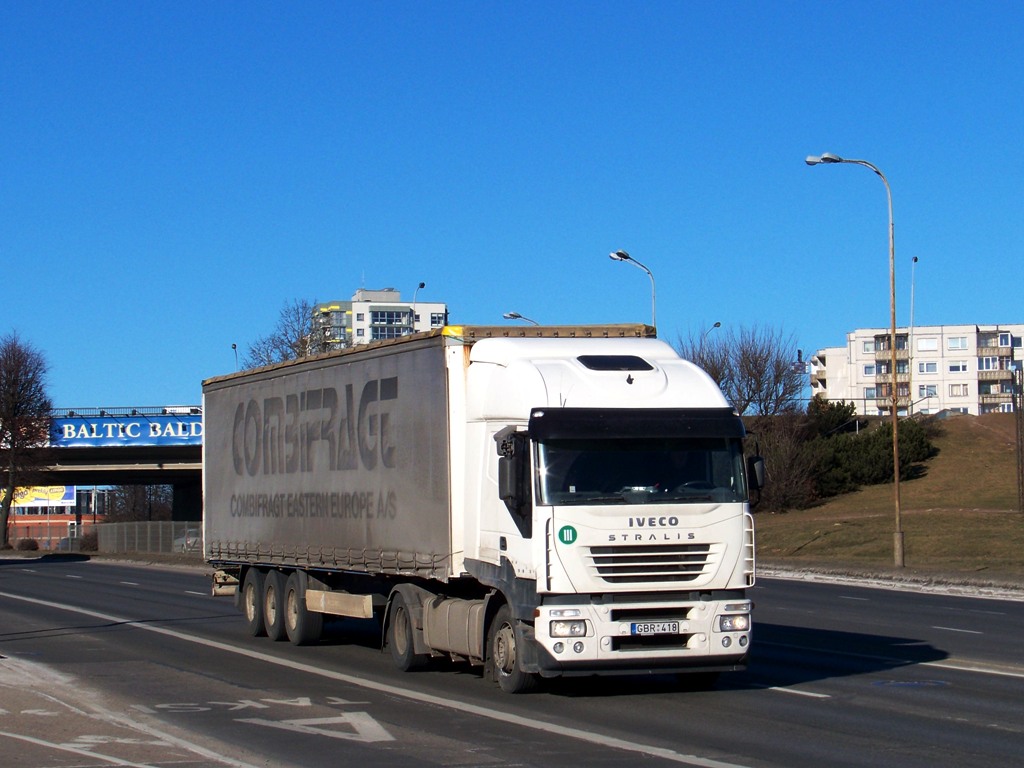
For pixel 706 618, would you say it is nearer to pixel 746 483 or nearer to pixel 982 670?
pixel 746 483

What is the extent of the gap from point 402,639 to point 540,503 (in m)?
3.92

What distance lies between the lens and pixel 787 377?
2997 inches

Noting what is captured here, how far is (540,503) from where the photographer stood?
12641 millimetres

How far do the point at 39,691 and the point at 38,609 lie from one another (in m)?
15.6

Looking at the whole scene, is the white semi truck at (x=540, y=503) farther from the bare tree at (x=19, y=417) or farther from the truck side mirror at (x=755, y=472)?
the bare tree at (x=19, y=417)

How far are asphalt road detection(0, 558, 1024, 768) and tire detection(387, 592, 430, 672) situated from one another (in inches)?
7.9

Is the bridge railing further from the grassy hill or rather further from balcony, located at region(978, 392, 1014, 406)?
balcony, located at region(978, 392, 1014, 406)

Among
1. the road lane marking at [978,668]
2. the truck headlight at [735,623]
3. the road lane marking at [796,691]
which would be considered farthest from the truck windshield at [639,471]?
the road lane marking at [978,668]

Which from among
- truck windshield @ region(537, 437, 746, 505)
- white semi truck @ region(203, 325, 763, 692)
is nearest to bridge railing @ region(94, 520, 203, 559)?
white semi truck @ region(203, 325, 763, 692)

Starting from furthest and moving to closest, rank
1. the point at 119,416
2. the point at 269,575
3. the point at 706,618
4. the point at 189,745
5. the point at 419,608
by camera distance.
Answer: the point at 119,416, the point at 269,575, the point at 419,608, the point at 706,618, the point at 189,745

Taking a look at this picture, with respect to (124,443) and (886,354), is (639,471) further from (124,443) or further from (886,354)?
(886,354)

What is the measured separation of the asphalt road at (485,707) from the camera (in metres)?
10.3

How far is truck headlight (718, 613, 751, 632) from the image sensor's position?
12.9 meters

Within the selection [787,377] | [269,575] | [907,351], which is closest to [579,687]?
[269,575]
